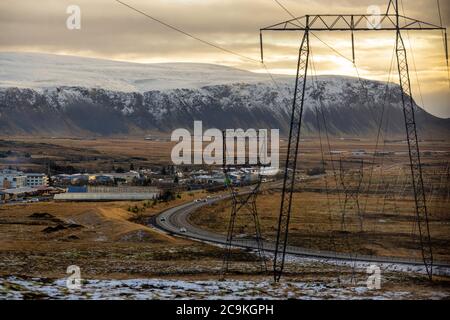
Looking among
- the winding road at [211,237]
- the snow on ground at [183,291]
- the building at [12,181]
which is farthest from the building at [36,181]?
the snow on ground at [183,291]

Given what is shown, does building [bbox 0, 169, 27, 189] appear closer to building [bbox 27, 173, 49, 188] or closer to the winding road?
building [bbox 27, 173, 49, 188]

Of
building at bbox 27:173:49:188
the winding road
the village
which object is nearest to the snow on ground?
the winding road

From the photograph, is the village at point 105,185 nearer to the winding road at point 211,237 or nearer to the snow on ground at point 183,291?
the winding road at point 211,237

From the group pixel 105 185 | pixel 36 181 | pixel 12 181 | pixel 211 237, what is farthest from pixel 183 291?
pixel 36 181

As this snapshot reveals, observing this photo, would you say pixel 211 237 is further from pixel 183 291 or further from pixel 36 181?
pixel 36 181

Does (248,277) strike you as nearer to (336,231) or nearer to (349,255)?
(349,255)
